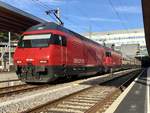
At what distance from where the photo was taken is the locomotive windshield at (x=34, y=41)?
19864mm

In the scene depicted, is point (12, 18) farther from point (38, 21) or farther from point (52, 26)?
point (52, 26)

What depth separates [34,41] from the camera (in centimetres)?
2028

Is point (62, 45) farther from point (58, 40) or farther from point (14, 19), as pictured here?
point (14, 19)

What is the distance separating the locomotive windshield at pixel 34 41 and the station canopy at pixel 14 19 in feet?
11.9

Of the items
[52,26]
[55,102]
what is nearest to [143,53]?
[52,26]

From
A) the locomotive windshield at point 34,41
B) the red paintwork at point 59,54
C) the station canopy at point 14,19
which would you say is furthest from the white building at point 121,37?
the locomotive windshield at point 34,41

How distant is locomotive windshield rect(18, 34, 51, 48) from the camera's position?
65.2 feet

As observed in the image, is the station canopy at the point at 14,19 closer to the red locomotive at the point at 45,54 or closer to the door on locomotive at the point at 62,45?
the red locomotive at the point at 45,54

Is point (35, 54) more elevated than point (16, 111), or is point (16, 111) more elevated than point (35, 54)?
point (35, 54)

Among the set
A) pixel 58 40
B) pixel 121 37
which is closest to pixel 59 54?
pixel 58 40

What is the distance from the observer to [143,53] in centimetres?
9700

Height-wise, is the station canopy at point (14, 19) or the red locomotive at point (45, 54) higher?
the station canopy at point (14, 19)

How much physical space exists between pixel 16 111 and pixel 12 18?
16.5 m

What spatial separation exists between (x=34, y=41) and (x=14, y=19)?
21.0ft
